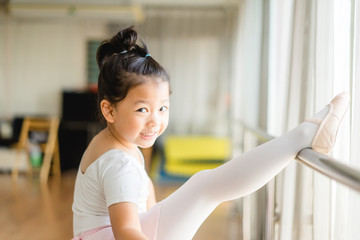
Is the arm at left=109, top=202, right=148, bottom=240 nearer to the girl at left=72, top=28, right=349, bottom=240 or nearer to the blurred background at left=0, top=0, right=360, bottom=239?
the girl at left=72, top=28, right=349, bottom=240

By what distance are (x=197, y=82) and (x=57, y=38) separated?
2.38 m

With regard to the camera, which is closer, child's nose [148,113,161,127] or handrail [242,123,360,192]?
handrail [242,123,360,192]

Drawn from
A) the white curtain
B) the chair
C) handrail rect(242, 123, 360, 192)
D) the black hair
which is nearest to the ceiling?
the chair

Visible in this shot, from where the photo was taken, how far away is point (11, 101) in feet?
21.8

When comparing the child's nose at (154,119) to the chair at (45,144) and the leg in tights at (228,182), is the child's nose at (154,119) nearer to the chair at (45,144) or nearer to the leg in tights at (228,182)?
the leg in tights at (228,182)

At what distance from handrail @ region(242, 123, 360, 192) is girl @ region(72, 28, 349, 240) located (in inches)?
3.4

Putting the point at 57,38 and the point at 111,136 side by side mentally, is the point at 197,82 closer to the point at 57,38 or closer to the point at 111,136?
the point at 57,38

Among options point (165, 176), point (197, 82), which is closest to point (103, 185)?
Answer: point (165, 176)

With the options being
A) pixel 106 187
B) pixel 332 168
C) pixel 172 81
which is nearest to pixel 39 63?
pixel 172 81

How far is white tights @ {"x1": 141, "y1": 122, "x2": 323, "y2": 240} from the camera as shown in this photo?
1091 millimetres

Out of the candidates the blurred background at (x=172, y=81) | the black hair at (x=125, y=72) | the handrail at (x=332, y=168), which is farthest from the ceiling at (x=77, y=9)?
the handrail at (x=332, y=168)

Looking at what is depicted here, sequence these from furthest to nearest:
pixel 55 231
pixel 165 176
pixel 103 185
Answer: pixel 165 176 → pixel 55 231 → pixel 103 185

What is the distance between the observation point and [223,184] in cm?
110

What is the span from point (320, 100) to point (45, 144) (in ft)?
16.6
